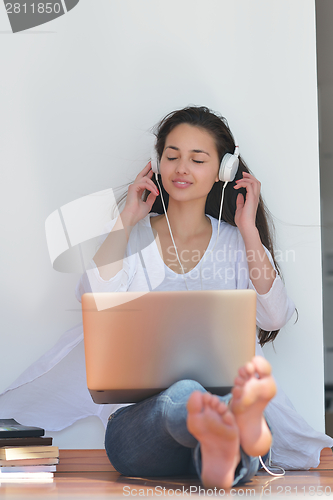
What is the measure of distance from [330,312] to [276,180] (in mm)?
632

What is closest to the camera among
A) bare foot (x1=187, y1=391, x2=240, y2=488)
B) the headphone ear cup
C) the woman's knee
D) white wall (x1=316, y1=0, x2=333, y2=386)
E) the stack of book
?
bare foot (x1=187, y1=391, x2=240, y2=488)

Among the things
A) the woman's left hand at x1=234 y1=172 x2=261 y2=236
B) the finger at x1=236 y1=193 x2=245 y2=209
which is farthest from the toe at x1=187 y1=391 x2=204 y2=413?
the finger at x1=236 y1=193 x2=245 y2=209

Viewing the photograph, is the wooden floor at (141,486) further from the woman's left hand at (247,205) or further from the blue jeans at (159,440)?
the woman's left hand at (247,205)

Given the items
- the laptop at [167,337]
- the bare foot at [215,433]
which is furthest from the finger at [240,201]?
the bare foot at [215,433]

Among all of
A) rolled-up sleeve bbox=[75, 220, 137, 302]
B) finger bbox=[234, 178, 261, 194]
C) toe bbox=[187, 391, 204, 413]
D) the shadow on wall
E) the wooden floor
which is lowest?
the wooden floor

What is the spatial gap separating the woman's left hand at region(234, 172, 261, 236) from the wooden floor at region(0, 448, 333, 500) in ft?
2.76

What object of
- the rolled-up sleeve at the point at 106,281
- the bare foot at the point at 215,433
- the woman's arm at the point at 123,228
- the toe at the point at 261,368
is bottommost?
the bare foot at the point at 215,433

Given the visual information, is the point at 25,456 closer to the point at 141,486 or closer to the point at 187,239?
the point at 141,486

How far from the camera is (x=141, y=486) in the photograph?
1.35 m

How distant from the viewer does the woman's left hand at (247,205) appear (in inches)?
77.4

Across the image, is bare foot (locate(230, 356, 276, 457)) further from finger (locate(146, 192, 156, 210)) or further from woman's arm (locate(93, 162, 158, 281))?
finger (locate(146, 192, 156, 210))

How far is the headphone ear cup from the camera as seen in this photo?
6.43ft

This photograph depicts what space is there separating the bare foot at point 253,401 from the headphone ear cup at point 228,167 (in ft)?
3.23

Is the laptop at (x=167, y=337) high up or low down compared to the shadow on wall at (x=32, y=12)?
down
